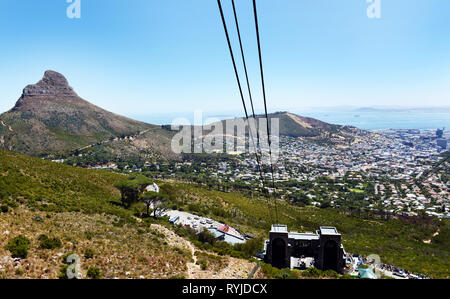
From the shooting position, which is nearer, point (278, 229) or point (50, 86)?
point (278, 229)

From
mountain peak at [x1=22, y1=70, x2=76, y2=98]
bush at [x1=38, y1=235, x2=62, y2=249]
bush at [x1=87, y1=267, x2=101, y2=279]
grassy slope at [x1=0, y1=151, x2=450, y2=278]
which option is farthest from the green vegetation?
mountain peak at [x1=22, y1=70, x2=76, y2=98]

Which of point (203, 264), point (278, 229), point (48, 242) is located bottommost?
point (278, 229)

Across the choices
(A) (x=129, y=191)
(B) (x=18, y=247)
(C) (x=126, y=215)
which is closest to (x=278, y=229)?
(C) (x=126, y=215)

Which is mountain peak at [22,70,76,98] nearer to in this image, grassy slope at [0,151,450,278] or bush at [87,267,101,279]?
grassy slope at [0,151,450,278]

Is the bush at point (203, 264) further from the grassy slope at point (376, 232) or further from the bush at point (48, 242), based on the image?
the grassy slope at point (376, 232)

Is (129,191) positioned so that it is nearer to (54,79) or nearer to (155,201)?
(155,201)

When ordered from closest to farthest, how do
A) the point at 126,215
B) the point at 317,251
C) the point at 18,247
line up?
the point at 18,247
the point at 126,215
the point at 317,251
